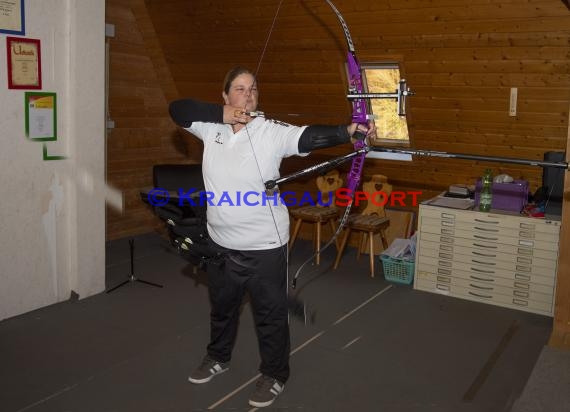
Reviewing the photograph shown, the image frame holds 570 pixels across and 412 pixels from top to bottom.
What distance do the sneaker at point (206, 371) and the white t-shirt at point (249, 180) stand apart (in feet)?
2.23

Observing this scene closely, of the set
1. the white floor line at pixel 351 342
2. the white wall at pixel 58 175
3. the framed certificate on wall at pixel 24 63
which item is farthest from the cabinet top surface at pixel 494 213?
the framed certificate on wall at pixel 24 63

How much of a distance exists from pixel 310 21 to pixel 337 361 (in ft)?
7.22

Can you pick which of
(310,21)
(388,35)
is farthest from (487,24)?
(310,21)

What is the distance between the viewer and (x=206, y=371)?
2809 millimetres

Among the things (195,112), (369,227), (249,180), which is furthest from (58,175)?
(369,227)

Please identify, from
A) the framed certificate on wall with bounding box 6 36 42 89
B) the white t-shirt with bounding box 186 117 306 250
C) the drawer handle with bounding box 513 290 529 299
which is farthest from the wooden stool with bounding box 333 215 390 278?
the framed certificate on wall with bounding box 6 36 42 89

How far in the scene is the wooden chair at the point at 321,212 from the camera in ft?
15.7

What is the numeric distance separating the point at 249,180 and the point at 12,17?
1.80 meters

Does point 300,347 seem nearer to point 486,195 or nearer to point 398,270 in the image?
point 398,270

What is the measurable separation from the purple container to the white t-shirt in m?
2.04

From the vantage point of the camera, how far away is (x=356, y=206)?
5.26m

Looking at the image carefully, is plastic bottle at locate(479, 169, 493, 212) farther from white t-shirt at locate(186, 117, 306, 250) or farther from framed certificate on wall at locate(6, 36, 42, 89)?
framed certificate on wall at locate(6, 36, 42, 89)

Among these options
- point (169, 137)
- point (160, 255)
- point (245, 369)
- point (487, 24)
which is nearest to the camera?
point (245, 369)

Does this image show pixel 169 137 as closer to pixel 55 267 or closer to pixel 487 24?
pixel 55 267
